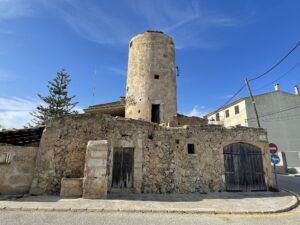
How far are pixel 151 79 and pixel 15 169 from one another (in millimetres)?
10838

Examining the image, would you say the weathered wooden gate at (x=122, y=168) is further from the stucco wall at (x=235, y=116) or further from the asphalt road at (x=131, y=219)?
the stucco wall at (x=235, y=116)

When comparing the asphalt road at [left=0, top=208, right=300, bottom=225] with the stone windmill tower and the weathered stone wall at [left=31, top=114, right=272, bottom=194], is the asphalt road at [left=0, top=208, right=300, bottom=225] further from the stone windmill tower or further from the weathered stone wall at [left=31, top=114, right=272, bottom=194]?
the stone windmill tower

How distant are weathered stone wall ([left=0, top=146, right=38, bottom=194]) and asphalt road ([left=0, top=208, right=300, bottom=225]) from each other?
10.4ft

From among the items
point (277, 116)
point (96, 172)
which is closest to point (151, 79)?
point (96, 172)

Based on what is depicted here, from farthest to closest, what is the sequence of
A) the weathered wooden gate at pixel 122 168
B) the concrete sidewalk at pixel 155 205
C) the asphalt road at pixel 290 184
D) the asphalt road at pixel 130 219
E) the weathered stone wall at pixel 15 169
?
the asphalt road at pixel 290 184
the weathered wooden gate at pixel 122 168
the weathered stone wall at pixel 15 169
the concrete sidewalk at pixel 155 205
the asphalt road at pixel 130 219

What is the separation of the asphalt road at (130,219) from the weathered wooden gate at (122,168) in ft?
11.1

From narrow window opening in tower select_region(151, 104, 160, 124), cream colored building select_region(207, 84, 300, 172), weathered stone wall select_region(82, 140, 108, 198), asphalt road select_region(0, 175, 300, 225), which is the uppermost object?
cream colored building select_region(207, 84, 300, 172)

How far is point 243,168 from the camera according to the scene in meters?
10.3

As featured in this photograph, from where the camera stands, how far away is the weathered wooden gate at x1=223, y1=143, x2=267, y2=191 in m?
10.0

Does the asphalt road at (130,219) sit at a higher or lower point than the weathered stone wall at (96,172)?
lower

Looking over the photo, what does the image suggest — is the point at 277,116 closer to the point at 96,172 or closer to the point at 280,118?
the point at 280,118

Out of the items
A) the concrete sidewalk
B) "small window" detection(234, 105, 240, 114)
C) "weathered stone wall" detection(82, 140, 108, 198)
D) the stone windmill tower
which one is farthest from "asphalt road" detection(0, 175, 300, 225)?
"small window" detection(234, 105, 240, 114)

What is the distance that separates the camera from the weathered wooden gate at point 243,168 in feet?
32.9

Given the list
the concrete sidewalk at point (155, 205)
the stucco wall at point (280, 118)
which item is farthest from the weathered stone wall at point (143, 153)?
the stucco wall at point (280, 118)
